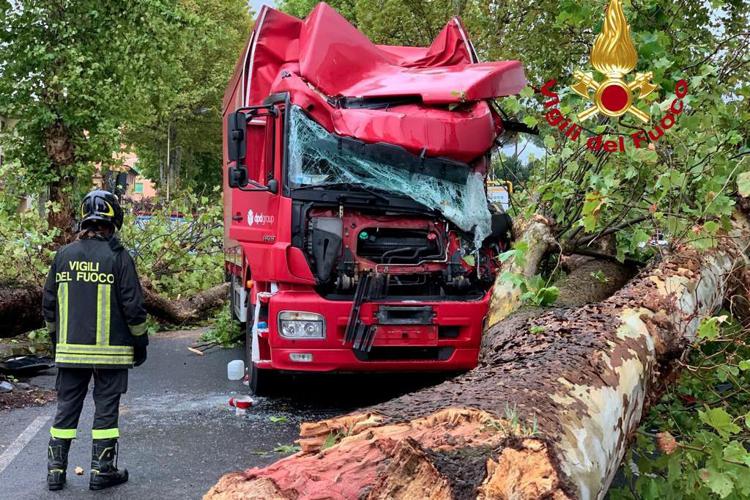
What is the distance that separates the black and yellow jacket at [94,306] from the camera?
4156mm

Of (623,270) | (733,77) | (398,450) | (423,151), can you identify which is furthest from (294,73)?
(398,450)

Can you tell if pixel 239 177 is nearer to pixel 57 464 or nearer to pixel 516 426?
pixel 57 464

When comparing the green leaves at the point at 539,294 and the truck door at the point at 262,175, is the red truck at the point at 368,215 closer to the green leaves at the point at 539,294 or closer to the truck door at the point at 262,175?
the truck door at the point at 262,175

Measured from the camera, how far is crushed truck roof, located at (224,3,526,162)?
5418 millimetres

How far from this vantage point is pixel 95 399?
13.9ft

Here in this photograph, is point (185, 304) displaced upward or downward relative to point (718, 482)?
downward

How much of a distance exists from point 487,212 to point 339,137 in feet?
4.33

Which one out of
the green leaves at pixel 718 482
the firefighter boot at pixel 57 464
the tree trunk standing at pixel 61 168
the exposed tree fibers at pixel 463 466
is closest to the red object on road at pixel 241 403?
the firefighter boot at pixel 57 464

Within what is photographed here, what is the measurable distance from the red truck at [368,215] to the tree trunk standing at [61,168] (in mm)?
6532

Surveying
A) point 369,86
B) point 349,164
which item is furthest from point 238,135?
point 369,86

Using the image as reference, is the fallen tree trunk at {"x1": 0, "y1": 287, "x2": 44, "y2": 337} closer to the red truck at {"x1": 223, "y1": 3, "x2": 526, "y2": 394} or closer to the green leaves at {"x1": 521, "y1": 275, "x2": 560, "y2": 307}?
the red truck at {"x1": 223, "y1": 3, "x2": 526, "y2": 394}

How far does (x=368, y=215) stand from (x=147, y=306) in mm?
4791

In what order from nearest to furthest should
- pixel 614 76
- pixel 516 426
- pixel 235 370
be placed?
1. pixel 516 426
2. pixel 614 76
3. pixel 235 370

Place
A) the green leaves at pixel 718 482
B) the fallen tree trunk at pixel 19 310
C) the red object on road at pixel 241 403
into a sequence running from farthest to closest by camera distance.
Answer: the fallen tree trunk at pixel 19 310
the red object on road at pixel 241 403
the green leaves at pixel 718 482
